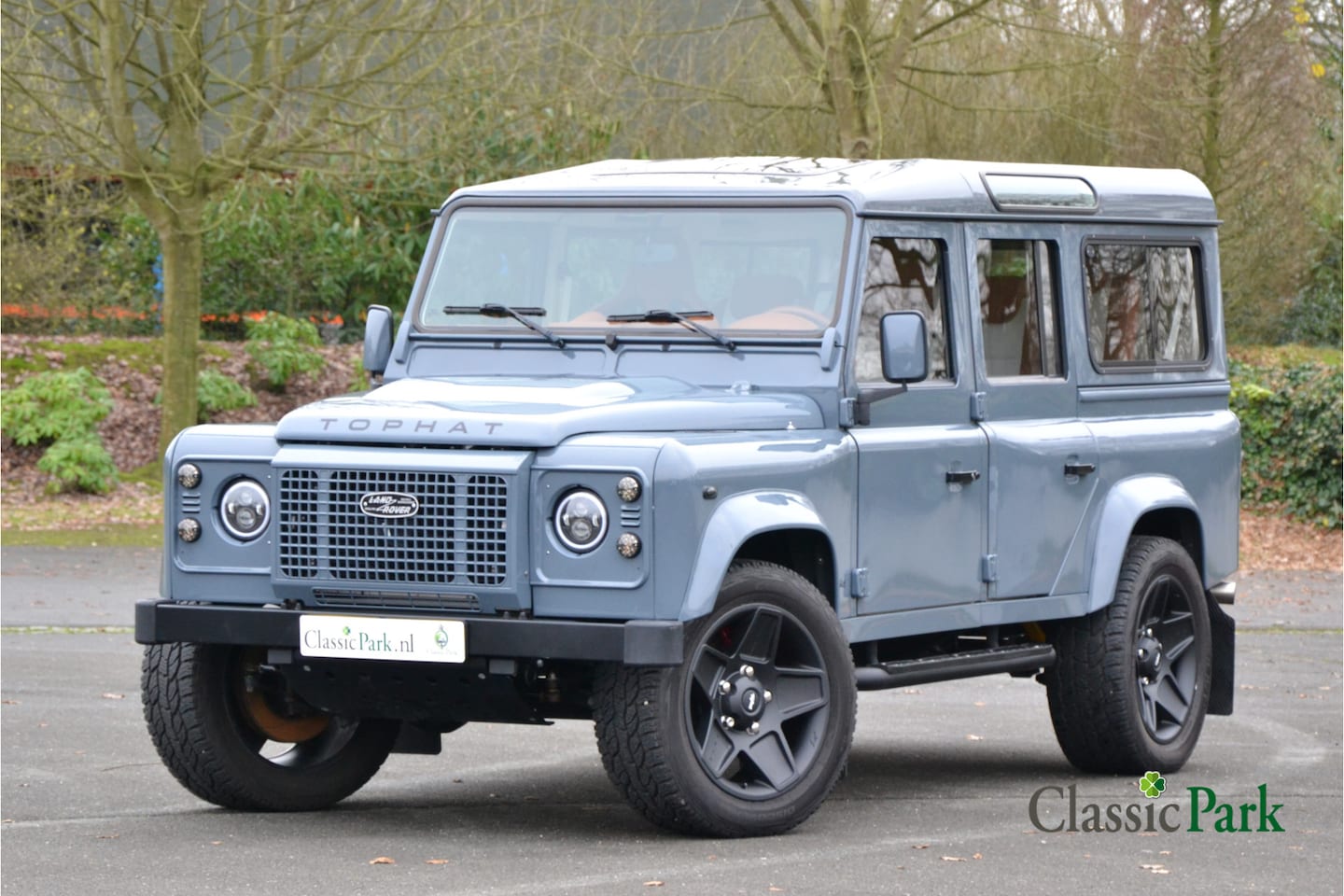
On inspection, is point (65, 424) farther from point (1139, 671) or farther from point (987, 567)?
point (987, 567)

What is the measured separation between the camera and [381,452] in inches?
291

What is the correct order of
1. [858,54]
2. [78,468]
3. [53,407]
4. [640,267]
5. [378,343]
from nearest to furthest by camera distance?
[640,267]
[378,343]
[858,54]
[78,468]
[53,407]

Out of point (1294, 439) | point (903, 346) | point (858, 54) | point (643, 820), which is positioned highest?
point (858, 54)

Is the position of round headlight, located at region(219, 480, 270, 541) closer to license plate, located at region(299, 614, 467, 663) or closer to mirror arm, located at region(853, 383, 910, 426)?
license plate, located at region(299, 614, 467, 663)

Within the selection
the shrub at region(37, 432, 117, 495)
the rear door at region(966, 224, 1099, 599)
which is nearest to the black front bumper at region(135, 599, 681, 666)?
the rear door at region(966, 224, 1099, 599)

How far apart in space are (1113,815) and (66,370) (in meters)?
18.9

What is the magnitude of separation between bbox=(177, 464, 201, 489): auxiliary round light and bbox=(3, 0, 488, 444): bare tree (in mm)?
12575

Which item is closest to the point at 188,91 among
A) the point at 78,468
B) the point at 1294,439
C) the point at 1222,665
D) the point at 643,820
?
the point at 78,468

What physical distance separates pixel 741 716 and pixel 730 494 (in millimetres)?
755

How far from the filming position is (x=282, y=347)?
26.8m

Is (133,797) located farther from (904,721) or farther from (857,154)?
(857,154)

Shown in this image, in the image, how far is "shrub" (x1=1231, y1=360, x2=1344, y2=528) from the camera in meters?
22.4

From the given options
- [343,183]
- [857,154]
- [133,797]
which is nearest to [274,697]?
[133,797]

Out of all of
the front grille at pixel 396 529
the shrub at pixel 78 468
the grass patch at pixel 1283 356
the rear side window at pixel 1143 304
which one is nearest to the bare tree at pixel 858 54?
the grass patch at pixel 1283 356
